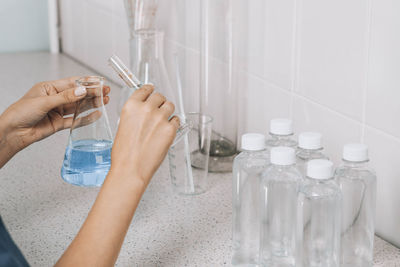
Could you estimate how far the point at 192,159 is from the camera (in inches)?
50.7

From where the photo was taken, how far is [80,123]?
1.05 m

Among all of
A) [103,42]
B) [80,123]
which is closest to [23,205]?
[80,123]

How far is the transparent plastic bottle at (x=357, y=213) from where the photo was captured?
902 millimetres

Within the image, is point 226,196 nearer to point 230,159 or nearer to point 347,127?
point 230,159

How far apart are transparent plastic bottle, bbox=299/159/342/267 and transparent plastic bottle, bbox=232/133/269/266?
0.31 ft

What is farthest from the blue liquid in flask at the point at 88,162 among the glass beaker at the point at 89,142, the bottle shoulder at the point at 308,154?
the bottle shoulder at the point at 308,154

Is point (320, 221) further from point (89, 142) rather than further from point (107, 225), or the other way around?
point (89, 142)

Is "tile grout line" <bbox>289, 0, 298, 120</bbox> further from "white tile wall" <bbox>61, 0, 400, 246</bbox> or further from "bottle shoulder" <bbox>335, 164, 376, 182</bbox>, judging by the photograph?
"bottle shoulder" <bbox>335, 164, 376, 182</bbox>

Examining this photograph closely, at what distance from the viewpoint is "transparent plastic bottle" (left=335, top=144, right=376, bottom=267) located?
0.90 metres

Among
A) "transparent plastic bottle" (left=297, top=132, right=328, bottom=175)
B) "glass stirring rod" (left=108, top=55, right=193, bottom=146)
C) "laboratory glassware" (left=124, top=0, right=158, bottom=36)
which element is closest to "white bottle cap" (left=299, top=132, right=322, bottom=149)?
"transparent plastic bottle" (left=297, top=132, right=328, bottom=175)

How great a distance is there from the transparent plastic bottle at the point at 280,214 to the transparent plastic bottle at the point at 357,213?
7 centimetres

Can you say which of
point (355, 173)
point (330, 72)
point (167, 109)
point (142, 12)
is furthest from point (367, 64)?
point (142, 12)

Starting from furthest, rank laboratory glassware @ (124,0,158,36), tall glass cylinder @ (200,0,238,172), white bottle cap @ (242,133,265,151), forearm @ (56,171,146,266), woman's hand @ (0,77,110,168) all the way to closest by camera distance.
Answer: laboratory glassware @ (124,0,158,36) → tall glass cylinder @ (200,0,238,172) → woman's hand @ (0,77,110,168) → white bottle cap @ (242,133,265,151) → forearm @ (56,171,146,266)

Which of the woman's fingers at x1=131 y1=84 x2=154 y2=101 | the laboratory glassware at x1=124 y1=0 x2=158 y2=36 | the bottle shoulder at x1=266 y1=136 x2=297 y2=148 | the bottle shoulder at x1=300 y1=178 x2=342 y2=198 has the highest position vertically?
the laboratory glassware at x1=124 y1=0 x2=158 y2=36
